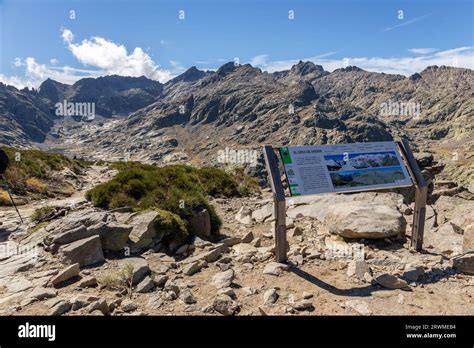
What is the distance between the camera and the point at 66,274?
271 inches

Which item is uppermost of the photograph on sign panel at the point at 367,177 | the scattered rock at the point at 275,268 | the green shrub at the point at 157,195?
the photograph on sign panel at the point at 367,177

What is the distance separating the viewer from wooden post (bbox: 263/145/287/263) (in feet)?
24.4

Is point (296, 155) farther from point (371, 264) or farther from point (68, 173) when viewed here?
point (68, 173)

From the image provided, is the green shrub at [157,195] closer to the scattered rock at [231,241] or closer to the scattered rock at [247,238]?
the scattered rock at [231,241]

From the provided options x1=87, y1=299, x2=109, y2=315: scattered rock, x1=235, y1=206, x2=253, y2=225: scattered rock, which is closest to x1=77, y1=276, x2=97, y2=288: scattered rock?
x1=87, y1=299, x2=109, y2=315: scattered rock

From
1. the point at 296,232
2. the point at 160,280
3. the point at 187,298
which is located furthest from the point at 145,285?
the point at 296,232

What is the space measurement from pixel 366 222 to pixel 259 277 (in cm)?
383

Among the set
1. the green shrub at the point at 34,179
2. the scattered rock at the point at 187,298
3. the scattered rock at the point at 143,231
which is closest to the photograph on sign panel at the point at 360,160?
the scattered rock at the point at 187,298

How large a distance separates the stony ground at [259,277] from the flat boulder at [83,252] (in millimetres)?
164

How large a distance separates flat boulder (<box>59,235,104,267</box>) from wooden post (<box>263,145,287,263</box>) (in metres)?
4.49

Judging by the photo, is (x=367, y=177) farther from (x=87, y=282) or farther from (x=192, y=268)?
(x=87, y=282)

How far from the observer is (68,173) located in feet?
77.8

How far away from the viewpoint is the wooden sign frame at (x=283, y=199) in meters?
7.47
